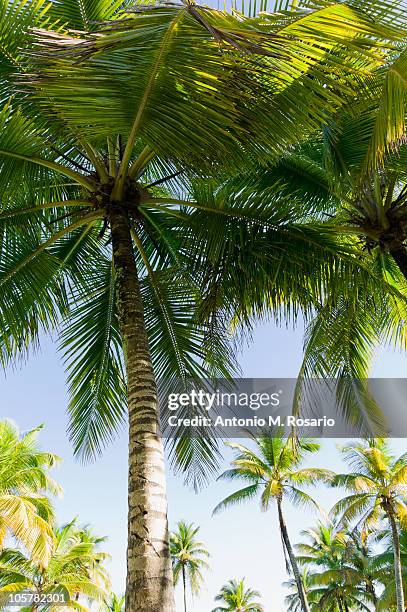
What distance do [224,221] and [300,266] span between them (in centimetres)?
99

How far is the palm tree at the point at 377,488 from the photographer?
846 inches

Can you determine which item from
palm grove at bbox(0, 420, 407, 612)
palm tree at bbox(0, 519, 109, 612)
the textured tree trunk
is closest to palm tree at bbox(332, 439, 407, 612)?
palm grove at bbox(0, 420, 407, 612)

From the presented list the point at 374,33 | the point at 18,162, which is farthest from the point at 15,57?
the point at 374,33

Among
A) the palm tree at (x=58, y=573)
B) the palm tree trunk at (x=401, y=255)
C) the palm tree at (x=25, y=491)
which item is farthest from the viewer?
the palm tree at (x=58, y=573)

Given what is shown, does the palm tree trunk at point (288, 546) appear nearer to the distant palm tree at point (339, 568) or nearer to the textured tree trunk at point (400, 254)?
the distant palm tree at point (339, 568)

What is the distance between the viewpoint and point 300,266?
5.93 m

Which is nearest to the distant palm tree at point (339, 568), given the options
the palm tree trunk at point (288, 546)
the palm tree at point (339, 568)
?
the palm tree at point (339, 568)

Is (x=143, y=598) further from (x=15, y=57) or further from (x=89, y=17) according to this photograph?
(x=89, y=17)

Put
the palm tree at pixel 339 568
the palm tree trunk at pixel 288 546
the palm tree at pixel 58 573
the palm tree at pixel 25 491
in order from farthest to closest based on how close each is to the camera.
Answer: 1. the palm tree at pixel 339 568
2. the palm tree trunk at pixel 288 546
3. the palm tree at pixel 58 573
4. the palm tree at pixel 25 491

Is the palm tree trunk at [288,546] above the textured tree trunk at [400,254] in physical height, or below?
below

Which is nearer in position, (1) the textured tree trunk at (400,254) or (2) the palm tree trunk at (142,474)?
(2) the palm tree trunk at (142,474)

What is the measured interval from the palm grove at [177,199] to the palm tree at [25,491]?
7.56 metres

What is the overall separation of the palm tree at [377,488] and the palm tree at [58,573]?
448 inches

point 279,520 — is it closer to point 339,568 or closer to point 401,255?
point 339,568
